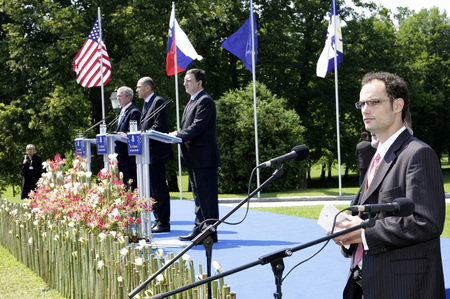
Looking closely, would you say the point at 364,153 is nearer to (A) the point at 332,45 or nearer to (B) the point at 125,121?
(A) the point at 332,45

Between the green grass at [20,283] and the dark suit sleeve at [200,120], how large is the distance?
92.5 inches

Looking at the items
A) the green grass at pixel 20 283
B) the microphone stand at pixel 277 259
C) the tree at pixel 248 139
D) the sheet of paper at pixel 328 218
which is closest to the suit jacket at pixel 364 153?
the green grass at pixel 20 283

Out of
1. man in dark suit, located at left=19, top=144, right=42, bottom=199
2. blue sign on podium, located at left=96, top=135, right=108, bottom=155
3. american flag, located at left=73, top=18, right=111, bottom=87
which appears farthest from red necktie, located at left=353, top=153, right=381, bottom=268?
man in dark suit, located at left=19, top=144, right=42, bottom=199

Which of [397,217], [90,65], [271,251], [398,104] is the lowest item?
[271,251]

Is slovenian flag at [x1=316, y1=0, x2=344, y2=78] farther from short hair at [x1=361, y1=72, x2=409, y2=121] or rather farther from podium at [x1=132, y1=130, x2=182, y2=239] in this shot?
short hair at [x1=361, y1=72, x2=409, y2=121]

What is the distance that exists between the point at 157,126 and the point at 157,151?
1.53 ft

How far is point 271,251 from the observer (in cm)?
668

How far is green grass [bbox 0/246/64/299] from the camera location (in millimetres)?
6156

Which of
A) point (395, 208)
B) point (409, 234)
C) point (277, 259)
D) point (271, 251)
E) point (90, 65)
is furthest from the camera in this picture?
point (90, 65)

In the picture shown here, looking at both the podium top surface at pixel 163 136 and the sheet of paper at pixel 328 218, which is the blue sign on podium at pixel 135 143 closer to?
the podium top surface at pixel 163 136

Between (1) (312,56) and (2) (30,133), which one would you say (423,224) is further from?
(1) (312,56)

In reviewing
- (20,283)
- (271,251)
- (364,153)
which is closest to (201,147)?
(271,251)

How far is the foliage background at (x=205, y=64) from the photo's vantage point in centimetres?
2295

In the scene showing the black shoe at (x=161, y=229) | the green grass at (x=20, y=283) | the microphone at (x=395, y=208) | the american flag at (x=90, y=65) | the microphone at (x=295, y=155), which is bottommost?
the green grass at (x=20, y=283)
